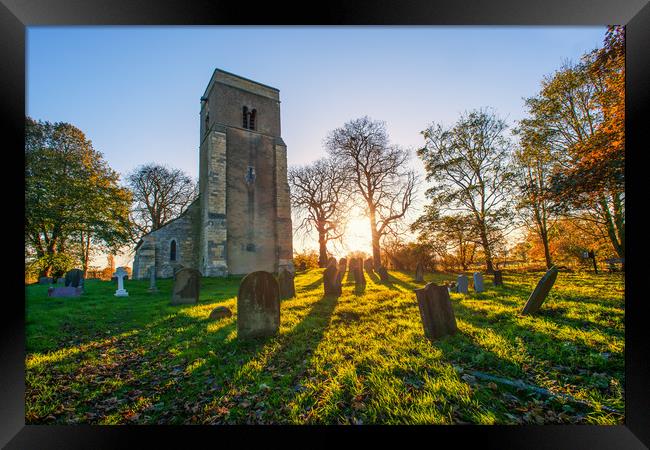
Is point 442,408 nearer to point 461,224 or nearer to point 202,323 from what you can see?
point 202,323

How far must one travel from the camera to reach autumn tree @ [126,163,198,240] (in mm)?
18797

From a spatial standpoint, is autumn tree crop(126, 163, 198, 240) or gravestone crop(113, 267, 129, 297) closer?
gravestone crop(113, 267, 129, 297)

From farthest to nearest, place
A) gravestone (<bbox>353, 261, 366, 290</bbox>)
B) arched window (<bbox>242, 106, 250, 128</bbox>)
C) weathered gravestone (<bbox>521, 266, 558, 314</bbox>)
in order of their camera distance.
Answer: arched window (<bbox>242, 106, 250, 128</bbox>), gravestone (<bbox>353, 261, 366, 290</bbox>), weathered gravestone (<bbox>521, 266, 558, 314</bbox>)

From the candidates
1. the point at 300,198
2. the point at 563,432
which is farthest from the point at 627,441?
the point at 300,198

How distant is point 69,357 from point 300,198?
1842 centimetres

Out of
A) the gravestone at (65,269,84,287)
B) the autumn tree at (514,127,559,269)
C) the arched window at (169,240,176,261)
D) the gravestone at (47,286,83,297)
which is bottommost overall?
the gravestone at (47,286,83,297)

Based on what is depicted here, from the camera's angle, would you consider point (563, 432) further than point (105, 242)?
No

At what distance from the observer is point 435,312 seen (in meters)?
3.76

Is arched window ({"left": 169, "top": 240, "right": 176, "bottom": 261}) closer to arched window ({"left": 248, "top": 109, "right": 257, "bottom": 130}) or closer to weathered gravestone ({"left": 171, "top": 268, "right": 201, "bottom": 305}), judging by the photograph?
arched window ({"left": 248, "top": 109, "right": 257, "bottom": 130})

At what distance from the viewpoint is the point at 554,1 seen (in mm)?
2398

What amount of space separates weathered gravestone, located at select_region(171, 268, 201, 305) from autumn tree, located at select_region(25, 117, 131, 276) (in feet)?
16.0

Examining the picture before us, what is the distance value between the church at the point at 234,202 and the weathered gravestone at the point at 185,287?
764 cm

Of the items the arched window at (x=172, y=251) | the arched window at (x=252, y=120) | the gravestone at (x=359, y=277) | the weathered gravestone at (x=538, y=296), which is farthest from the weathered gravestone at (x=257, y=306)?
the arched window at (x=252, y=120)

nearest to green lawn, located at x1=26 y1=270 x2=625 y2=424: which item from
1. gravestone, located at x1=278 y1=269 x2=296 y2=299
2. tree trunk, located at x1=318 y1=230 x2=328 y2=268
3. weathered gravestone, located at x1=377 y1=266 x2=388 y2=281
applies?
gravestone, located at x1=278 y1=269 x2=296 y2=299
